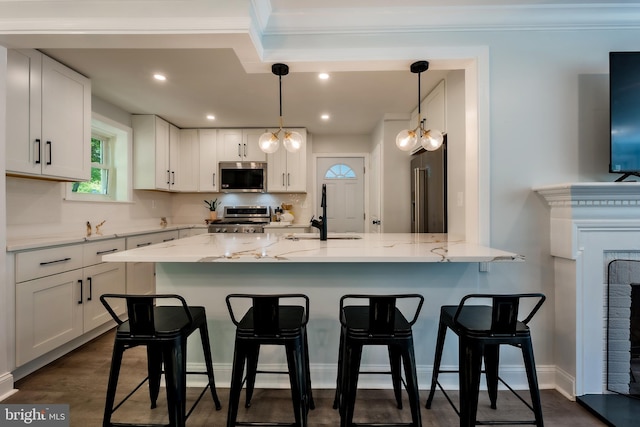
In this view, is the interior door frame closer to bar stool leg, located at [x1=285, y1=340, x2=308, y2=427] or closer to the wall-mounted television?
the wall-mounted television

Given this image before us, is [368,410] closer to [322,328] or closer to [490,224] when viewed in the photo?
[322,328]

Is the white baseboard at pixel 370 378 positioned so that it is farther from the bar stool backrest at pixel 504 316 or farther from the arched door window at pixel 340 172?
the arched door window at pixel 340 172

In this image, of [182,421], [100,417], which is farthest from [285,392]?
[100,417]

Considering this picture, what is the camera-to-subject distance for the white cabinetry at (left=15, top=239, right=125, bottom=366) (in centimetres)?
204

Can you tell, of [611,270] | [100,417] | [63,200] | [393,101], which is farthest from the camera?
[393,101]

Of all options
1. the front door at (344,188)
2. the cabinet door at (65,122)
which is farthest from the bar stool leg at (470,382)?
the front door at (344,188)

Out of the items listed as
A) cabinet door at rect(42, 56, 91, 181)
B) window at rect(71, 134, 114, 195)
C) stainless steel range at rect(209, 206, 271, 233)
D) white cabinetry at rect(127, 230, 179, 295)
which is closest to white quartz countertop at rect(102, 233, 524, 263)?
cabinet door at rect(42, 56, 91, 181)

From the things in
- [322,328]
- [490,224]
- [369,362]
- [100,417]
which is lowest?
[100,417]

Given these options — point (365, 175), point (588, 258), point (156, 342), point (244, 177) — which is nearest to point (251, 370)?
point (156, 342)

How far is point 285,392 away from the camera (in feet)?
6.26

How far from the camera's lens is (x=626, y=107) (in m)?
1.80

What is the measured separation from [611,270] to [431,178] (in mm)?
1502

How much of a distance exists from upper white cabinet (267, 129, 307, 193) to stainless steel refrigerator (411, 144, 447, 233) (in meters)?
1.66

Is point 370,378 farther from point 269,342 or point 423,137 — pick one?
point 423,137
